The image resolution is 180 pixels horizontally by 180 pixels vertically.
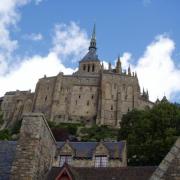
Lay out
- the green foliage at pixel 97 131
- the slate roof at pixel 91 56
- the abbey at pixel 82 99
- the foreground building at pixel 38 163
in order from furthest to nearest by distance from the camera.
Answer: the slate roof at pixel 91 56 → the abbey at pixel 82 99 → the green foliage at pixel 97 131 → the foreground building at pixel 38 163

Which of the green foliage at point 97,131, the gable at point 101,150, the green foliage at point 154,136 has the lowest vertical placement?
the gable at point 101,150

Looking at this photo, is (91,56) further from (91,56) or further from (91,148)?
(91,148)

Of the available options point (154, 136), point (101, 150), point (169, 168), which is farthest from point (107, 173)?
point (154, 136)

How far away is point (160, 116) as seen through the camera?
4694 centimetres

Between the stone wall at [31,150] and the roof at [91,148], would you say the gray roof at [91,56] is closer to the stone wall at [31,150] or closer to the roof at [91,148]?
the roof at [91,148]

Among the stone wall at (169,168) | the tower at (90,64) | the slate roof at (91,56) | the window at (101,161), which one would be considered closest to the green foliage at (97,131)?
the tower at (90,64)

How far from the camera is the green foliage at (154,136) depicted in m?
41.6

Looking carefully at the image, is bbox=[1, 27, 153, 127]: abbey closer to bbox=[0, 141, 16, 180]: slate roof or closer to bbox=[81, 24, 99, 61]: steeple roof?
bbox=[81, 24, 99, 61]: steeple roof

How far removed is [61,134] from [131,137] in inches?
1278

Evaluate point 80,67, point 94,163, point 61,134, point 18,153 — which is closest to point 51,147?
point 18,153

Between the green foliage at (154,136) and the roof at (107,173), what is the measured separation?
22559 millimetres

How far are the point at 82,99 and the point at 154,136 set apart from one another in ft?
287

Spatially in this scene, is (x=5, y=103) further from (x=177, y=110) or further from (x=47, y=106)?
(x=177, y=110)

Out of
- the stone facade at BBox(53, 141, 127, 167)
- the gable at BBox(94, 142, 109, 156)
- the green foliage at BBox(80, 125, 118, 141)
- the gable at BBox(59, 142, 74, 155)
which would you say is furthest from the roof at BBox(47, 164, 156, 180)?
the green foliage at BBox(80, 125, 118, 141)
